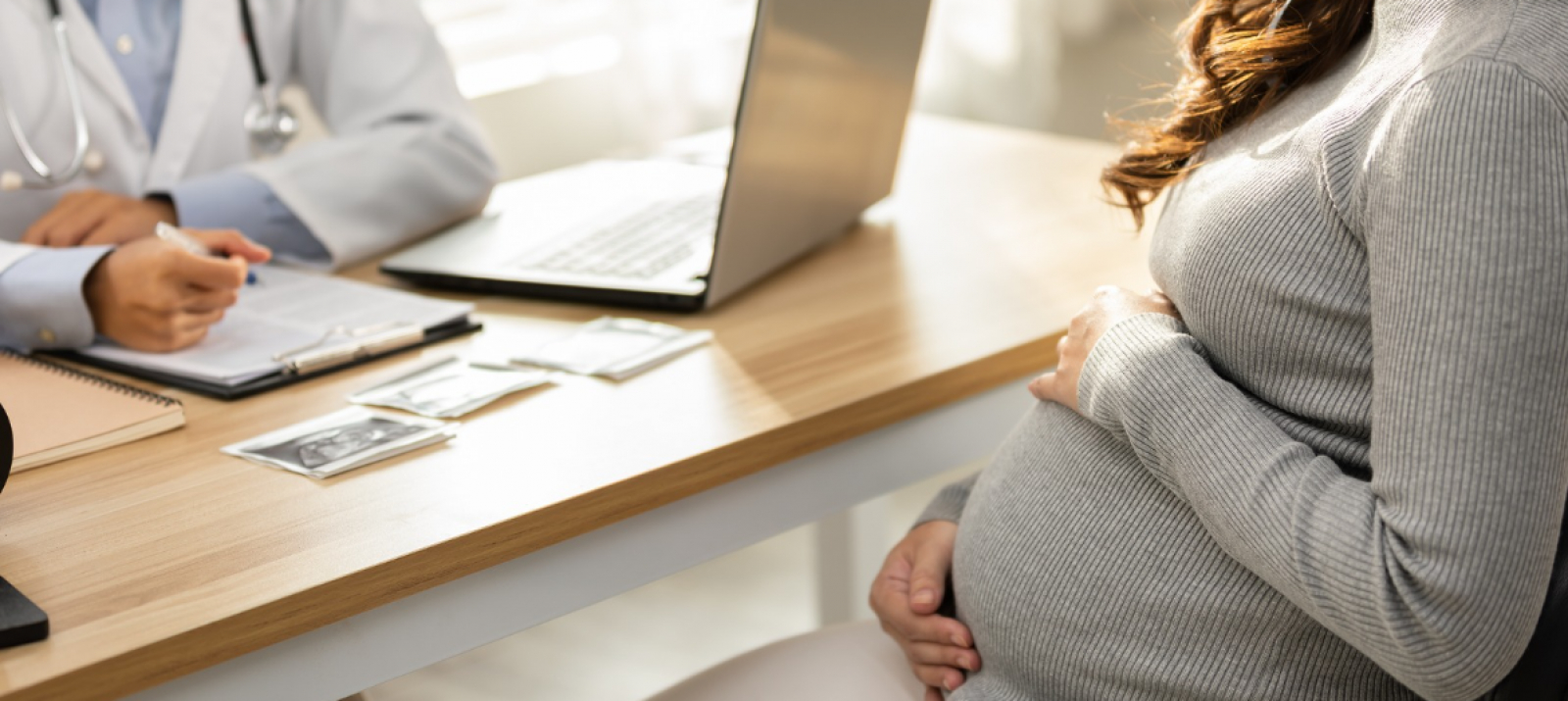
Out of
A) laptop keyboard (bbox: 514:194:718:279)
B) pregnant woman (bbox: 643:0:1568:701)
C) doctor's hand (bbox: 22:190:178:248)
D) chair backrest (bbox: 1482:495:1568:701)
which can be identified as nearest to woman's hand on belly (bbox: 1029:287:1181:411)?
pregnant woman (bbox: 643:0:1568:701)

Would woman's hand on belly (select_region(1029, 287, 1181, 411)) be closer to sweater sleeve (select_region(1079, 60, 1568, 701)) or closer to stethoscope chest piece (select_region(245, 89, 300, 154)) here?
Answer: sweater sleeve (select_region(1079, 60, 1568, 701))

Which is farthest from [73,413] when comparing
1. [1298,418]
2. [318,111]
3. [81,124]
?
[1298,418]

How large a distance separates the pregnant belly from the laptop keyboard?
449 mm

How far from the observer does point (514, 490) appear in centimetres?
83

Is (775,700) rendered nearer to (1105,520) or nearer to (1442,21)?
(1105,520)

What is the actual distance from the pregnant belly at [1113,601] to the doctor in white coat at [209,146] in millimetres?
639

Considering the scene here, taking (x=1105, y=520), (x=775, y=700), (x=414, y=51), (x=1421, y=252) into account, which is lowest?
(x=775, y=700)

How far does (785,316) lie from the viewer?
3.67 feet

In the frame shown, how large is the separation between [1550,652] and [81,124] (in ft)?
4.07

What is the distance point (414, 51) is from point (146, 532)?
0.80 metres

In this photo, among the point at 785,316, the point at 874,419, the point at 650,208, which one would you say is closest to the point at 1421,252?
the point at 874,419

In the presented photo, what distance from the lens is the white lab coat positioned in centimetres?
128

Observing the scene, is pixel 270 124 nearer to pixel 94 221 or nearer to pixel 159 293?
pixel 94 221

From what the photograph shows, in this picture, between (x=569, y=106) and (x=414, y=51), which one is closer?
(x=414, y=51)
